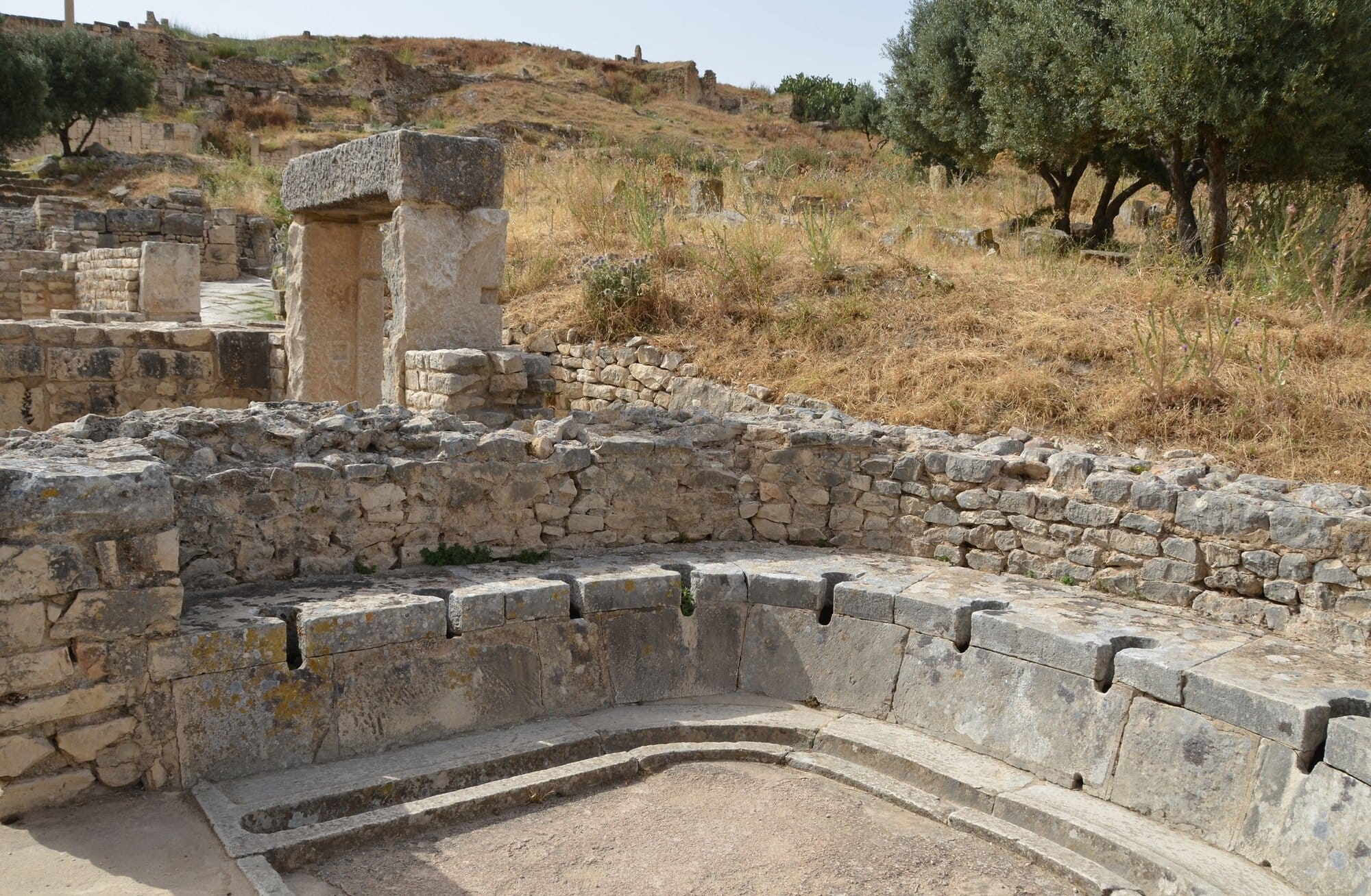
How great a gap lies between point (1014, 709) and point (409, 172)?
5530 millimetres

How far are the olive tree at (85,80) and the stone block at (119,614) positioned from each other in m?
26.9

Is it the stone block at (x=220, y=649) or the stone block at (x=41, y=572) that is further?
the stone block at (x=220, y=649)

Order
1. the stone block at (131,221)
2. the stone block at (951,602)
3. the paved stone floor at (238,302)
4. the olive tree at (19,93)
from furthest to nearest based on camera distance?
the olive tree at (19,93) < the stone block at (131,221) < the paved stone floor at (238,302) < the stone block at (951,602)

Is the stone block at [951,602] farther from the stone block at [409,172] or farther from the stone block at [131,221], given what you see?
the stone block at [131,221]

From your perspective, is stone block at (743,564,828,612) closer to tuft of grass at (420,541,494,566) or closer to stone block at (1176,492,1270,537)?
tuft of grass at (420,541,494,566)

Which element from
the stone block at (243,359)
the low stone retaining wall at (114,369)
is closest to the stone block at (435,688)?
the low stone retaining wall at (114,369)

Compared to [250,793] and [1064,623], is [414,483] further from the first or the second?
[1064,623]

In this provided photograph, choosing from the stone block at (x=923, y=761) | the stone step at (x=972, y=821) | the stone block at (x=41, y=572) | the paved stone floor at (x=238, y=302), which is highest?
the paved stone floor at (x=238, y=302)

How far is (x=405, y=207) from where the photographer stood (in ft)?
25.0

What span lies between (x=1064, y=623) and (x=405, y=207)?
5.44m

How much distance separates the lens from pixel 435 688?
4.74m

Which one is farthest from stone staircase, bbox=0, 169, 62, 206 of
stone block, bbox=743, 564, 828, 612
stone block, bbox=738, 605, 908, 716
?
stone block, bbox=738, 605, 908, 716

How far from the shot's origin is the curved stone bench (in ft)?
12.9

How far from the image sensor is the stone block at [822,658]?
5.21 meters
